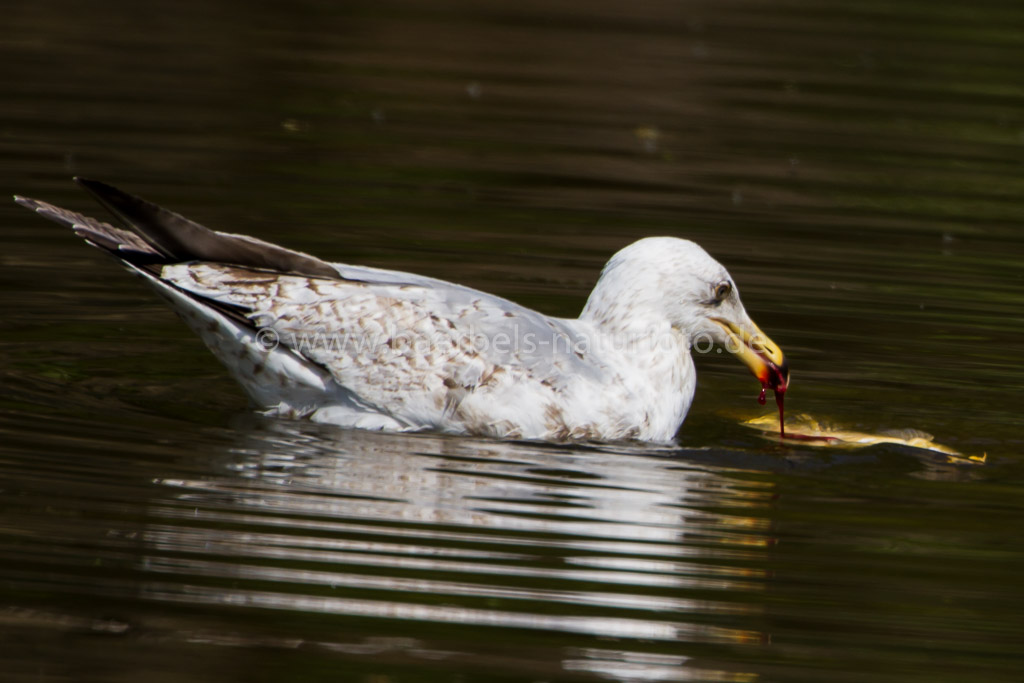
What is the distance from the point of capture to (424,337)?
7.53m

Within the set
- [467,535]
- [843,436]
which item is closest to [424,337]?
[467,535]

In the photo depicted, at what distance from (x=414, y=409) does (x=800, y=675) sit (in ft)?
8.66

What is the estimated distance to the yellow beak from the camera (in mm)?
7941

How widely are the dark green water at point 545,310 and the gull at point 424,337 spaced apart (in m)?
0.19

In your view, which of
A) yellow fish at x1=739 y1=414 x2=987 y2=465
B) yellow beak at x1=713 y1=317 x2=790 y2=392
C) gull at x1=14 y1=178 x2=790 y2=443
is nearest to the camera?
gull at x1=14 y1=178 x2=790 y2=443

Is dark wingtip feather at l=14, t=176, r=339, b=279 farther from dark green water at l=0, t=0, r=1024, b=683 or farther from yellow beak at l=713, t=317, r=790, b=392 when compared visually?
yellow beak at l=713, t=317, r=790, b=392

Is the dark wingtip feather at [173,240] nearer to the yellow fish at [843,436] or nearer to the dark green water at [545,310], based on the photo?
the dark green water at [545,310]

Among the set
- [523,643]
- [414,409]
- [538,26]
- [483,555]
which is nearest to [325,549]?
[483,555]

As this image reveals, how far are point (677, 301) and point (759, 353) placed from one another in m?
0.45

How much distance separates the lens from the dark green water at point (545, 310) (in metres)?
5.60

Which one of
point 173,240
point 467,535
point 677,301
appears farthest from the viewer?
point 677,301
